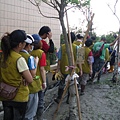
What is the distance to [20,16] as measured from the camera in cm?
816

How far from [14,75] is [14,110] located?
490mm

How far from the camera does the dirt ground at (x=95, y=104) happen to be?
4.71 metres

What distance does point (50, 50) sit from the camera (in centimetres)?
422

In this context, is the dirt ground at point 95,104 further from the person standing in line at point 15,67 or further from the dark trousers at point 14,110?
the person standing in line at point 15,67

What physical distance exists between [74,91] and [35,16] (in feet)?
17.2

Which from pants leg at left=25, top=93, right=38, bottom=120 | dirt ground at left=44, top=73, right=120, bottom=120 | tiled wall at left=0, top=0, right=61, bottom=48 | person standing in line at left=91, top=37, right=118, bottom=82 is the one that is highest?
tiled wall at left=0, top=0, right=61, bottom=48

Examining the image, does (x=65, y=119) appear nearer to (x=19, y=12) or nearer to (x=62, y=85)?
(x=62, y=85)

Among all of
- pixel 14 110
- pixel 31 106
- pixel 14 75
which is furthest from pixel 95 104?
pixel 14 75

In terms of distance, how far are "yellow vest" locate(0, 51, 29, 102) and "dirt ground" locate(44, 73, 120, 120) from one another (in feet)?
5.91

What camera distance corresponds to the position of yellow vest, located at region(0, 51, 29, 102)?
2818 millimetres

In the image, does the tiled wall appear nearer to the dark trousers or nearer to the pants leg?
the pants leg

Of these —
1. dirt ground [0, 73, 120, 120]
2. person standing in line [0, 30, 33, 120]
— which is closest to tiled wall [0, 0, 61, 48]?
dirt ground [0, 73, 120, 120]

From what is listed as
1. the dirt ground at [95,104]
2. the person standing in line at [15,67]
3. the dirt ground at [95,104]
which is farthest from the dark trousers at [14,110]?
the dirt ground at [95,104]

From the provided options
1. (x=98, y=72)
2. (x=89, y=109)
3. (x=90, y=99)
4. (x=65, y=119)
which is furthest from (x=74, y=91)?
(x=98, y=72)
